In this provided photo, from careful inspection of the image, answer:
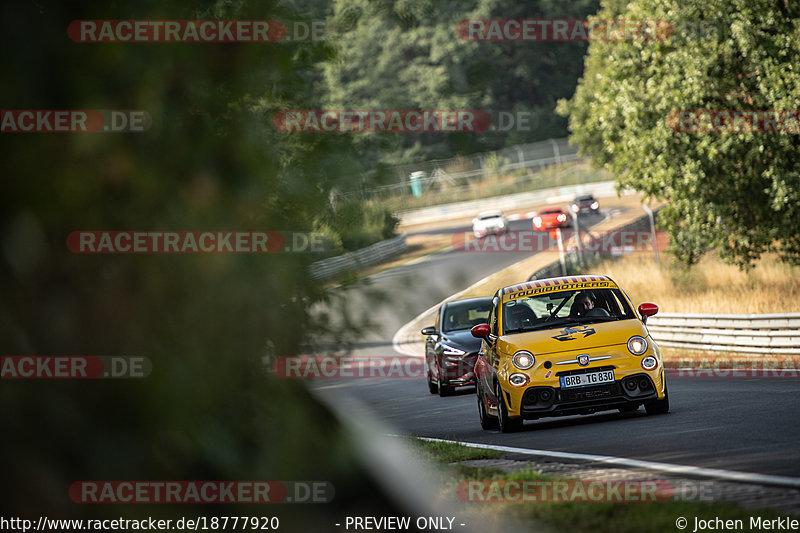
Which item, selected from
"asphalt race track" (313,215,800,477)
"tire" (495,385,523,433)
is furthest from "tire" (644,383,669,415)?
"tire" (495,385,523,433)

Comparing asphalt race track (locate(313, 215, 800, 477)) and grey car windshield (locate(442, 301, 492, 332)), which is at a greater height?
grey car windshield (locate(442, 301, 492, 332))

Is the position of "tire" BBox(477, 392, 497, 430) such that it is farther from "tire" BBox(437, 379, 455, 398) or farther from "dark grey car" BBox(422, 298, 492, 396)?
"tire" BBox(437, 379, 455, 398)

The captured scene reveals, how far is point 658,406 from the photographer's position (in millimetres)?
12828

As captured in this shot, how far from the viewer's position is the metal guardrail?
2022 centimetres

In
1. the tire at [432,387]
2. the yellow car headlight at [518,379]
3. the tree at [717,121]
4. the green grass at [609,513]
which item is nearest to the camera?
the green grass at [609,513]

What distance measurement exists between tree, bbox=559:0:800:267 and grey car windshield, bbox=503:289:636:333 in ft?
37.1

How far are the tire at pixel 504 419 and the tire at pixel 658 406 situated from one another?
1586 mm

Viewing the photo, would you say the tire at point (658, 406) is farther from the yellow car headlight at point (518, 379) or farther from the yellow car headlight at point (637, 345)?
the yellow car headlight at point (518, 379)

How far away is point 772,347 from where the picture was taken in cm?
2077

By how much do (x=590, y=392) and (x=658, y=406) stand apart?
1173 mm

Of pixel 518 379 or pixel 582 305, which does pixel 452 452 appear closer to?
pixel 518 379

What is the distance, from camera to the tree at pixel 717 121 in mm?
Result: 23688

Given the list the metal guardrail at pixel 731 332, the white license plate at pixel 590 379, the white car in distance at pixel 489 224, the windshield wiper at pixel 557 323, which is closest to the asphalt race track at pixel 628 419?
the white license plate at pixel 590 379

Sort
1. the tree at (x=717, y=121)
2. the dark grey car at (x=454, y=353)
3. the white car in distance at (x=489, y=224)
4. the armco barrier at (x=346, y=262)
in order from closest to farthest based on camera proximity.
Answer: the armco barrier at (x=346, y=262), the dark grey car at (x=454, y=353), the tree at (x=717, y=121), the white car in distance at (x=489, y=224)
